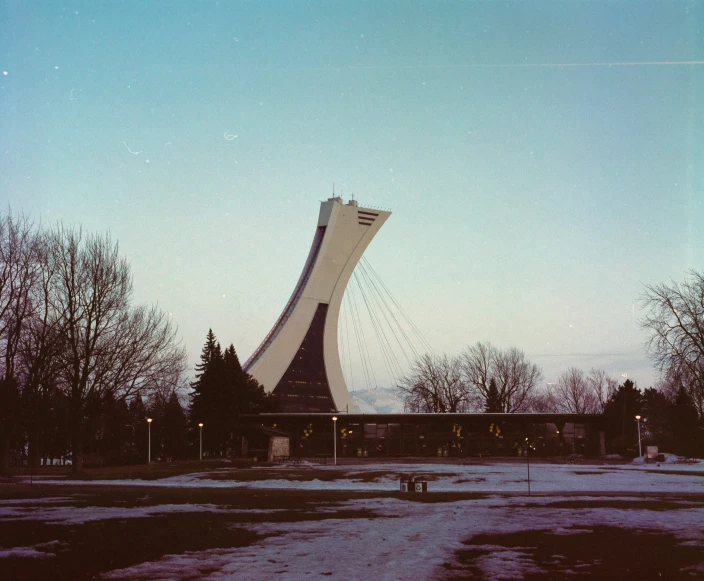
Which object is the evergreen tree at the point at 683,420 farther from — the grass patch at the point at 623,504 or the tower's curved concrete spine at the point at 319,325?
the grass patch at the point at 623,504

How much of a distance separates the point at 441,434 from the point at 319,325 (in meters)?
28.5

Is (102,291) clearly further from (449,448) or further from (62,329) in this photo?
(449,448)

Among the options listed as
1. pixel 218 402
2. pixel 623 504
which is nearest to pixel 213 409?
pixel 218 402

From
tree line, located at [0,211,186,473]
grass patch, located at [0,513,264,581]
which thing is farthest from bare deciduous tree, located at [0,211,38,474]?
grass patch, located at [0,513,264,581]

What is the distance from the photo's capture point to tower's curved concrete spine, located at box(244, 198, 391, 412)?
8100cm

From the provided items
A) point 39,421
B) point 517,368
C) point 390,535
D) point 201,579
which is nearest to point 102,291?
point 39,421

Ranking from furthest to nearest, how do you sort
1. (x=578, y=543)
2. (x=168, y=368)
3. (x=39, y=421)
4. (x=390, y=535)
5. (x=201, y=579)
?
(x=168, y=368) < (x=39, y=421) < (x=390, y=535) < (x=578, y=543) < (x=201, y=579)

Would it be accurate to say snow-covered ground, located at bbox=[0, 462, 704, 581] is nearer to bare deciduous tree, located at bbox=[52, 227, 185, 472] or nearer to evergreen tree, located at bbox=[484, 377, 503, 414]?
bare deciduous tree, located at bbox=[52, 227, 185, 472]

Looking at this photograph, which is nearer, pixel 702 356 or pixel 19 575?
pixel 19 575

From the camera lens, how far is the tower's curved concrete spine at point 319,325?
81.0 meters

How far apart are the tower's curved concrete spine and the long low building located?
1640 centimetres

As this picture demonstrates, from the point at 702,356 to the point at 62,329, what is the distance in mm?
31844

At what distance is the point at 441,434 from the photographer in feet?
200

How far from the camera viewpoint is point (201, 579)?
911cm
